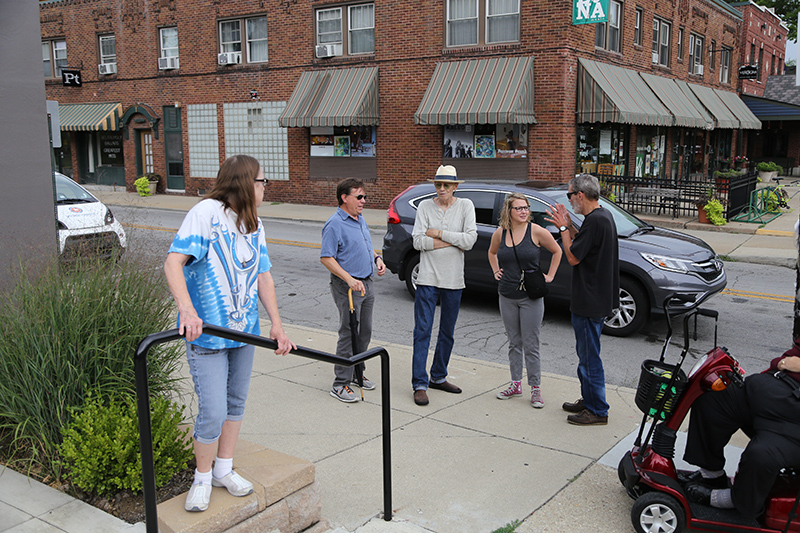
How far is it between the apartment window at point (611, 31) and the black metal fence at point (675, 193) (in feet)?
12.8

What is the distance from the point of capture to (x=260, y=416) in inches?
217

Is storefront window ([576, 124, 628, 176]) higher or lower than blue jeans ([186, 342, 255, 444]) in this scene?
higher

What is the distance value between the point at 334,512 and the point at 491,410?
2.02 metres

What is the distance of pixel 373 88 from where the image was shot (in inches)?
830

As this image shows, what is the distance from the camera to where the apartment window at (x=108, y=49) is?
27297 millimetres

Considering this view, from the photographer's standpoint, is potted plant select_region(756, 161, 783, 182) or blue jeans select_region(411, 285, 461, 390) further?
potted plant select_region(756, 161, 783, 182)

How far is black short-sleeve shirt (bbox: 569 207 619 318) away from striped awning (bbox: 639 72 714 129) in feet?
62.8

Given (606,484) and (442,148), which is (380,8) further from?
(606,484)

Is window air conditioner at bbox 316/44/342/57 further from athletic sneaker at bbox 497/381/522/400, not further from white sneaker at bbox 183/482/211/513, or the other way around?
white sneaker at bbox 183/482/211/513

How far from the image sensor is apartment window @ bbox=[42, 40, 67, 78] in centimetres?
2883

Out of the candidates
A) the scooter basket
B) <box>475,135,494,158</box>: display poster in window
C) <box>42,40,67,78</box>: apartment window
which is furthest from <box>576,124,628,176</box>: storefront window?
<box>42,40,67,78</box>: apartment window

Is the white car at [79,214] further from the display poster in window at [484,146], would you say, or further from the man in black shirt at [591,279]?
the display poster in window at [484,146]

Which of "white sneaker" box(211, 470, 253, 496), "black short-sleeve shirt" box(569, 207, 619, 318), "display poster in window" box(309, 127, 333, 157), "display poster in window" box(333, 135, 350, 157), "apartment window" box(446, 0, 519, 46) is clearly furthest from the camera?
"display poster in window" box(309, 127, 333, 157)

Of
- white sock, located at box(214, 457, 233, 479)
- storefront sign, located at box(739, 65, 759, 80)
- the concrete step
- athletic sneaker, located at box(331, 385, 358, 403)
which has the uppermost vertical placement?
storefront sign, located at box(739, 65, 759, 80)
